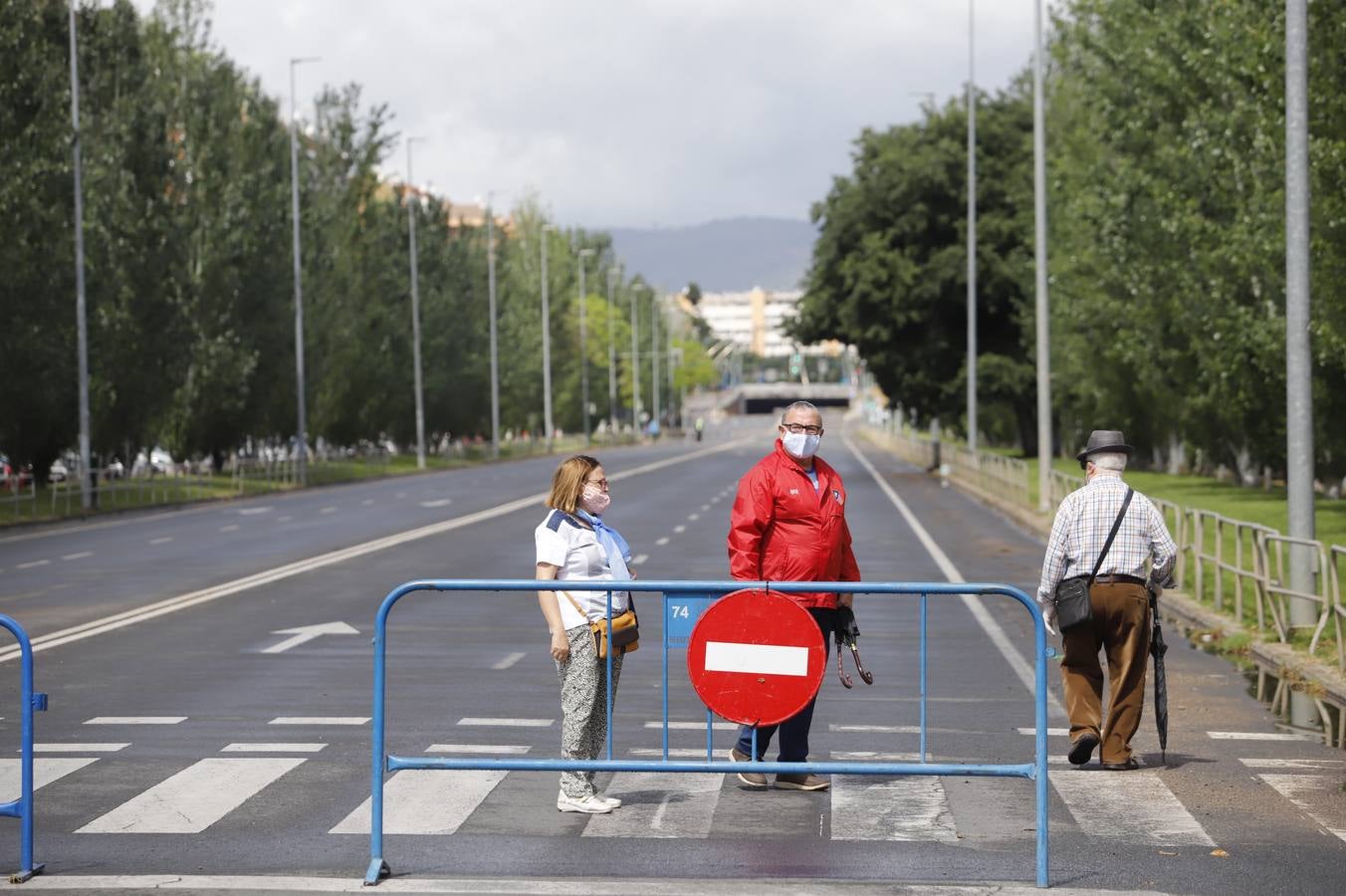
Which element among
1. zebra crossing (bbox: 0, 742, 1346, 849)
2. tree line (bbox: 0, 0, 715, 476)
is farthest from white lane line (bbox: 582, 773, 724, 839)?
tree line (bbox: 0, 0, 715, 476)

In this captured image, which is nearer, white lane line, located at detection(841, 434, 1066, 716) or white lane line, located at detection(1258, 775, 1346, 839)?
white lane line, located at detection(1258, 775, 1346, 839)

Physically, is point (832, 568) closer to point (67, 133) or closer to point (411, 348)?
point (67, 133)

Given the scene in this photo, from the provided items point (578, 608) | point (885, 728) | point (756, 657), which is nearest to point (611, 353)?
point (885, 728)

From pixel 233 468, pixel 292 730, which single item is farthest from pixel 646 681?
pixel 233 468

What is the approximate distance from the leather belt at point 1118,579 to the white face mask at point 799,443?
1.89m

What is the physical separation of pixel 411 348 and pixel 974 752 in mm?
79696

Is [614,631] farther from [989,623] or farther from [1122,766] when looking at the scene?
[989,623]

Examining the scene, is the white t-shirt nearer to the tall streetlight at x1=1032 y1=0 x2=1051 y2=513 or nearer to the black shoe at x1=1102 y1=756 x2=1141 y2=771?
the black shoe at x1=1102 y1=756 x2=1141 y2=771

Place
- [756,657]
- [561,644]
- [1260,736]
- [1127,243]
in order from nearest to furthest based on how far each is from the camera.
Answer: [756,657]
[561,644]
[1260,736]
[1127,243]

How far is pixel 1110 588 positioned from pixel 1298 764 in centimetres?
142

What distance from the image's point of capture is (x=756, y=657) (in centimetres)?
964

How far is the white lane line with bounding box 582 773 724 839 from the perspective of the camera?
9891 mm

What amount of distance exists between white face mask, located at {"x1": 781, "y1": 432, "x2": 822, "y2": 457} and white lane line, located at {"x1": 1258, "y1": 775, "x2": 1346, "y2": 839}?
2875 mm

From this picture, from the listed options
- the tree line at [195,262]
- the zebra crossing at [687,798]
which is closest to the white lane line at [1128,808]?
the zebra crossing at [687,798]
